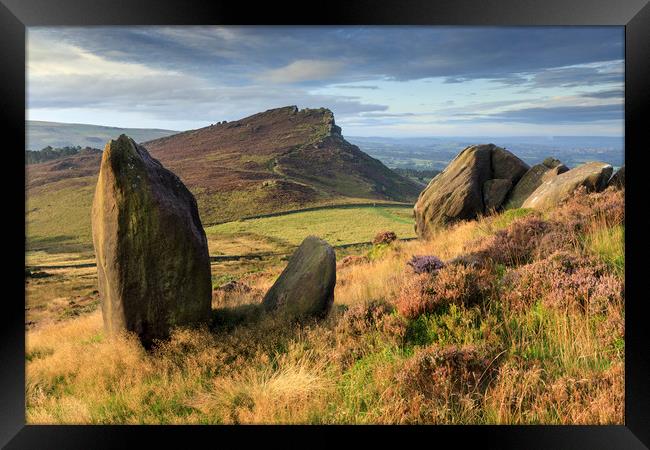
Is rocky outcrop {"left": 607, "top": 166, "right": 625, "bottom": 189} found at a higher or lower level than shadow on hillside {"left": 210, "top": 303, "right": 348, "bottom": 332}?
higher

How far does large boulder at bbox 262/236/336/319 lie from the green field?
49.4 ft

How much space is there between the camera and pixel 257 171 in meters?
42.2

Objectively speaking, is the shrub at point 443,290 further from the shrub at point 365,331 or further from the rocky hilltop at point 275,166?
the rocky hilltop at point 275,166

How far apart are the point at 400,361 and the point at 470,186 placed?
43.0ft

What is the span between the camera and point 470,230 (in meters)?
14.8

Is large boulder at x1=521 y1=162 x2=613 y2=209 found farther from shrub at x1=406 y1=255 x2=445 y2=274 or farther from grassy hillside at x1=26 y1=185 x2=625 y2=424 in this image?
shrub at x1=406 y1=255 x2=445 y2=274

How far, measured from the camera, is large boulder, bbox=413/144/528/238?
18.0m

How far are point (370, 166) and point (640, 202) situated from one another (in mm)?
39531

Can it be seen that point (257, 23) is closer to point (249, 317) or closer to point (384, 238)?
point (249, 317)

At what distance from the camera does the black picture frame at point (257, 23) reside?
609 cm

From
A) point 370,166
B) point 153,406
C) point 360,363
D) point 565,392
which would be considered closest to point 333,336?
point 360,363

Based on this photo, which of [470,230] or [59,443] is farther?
[470,230]

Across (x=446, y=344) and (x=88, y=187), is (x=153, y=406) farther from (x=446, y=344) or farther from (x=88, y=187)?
(x=88, y=187)

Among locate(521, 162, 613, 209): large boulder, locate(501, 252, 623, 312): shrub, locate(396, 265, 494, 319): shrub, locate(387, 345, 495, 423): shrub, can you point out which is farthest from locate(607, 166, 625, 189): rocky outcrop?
locate(387, 345, 495, 423): shrub
